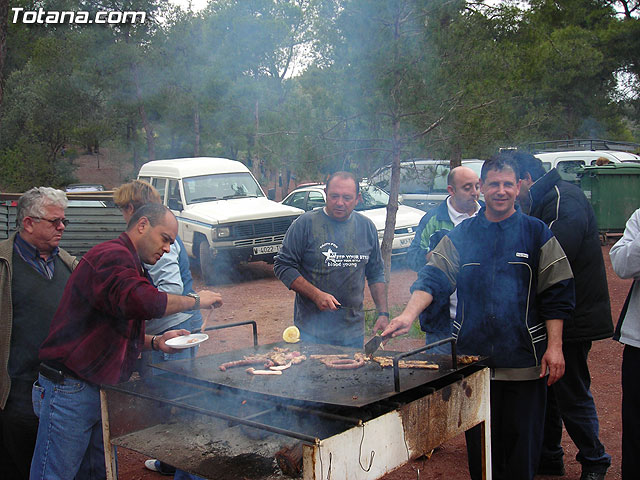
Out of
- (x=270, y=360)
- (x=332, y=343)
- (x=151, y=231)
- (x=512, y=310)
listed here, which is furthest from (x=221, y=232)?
(x=512, y=310)

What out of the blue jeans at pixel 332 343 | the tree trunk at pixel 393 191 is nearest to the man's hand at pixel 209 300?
the blue jeans at pixel 332 343

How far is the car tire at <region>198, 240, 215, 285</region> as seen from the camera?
1061 centimetres

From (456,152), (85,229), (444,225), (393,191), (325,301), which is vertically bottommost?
(325,301)

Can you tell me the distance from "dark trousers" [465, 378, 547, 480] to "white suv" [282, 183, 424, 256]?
6.66 meters

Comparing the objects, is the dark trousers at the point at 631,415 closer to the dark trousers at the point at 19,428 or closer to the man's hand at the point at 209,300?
the man's hand at the point at 209,300

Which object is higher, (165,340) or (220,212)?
(220,212)

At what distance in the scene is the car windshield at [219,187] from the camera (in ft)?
37.0

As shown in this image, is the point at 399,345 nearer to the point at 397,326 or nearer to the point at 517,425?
the point at 517,425

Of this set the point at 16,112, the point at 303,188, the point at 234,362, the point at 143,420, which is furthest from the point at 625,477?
the point at 16,112

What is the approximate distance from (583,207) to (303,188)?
33.4 feet

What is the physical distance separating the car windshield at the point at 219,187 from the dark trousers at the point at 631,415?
356 inches

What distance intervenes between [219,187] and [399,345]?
5925mm

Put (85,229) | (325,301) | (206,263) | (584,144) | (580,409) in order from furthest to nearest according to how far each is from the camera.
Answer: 1. (584,144)
2. (206,263)
3. (85,229)
4. (325,301)
5. (580,409)

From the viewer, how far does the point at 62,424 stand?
2.82 meters
